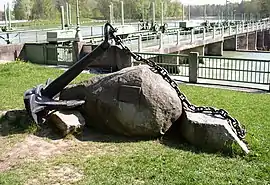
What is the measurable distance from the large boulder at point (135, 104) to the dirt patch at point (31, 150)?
831 millimetres

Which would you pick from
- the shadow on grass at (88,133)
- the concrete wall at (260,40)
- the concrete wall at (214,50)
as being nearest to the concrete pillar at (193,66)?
the shadow on grass at (88,133)

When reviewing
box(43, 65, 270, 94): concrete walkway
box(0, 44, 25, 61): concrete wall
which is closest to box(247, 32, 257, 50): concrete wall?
box(0, 44, 25, 61): concrete wall

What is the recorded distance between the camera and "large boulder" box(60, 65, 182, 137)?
6422 mm

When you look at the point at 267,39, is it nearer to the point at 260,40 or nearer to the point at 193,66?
the point at 260,40

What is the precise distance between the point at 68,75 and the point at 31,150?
5.67ft

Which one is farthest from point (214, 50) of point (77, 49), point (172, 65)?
point (172, 65)

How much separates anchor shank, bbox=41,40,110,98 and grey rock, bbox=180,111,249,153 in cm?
204

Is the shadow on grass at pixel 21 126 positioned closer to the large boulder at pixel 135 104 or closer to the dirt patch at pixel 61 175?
the large boulder at pixel 135 104

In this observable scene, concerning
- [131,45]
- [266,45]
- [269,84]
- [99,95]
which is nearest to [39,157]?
[99,95]

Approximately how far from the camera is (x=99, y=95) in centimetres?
680

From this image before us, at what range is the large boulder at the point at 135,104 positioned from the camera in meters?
6.42

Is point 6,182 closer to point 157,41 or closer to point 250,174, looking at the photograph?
point 250,174

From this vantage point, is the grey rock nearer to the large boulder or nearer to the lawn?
the lawn

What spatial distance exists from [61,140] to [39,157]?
708 millimetres
